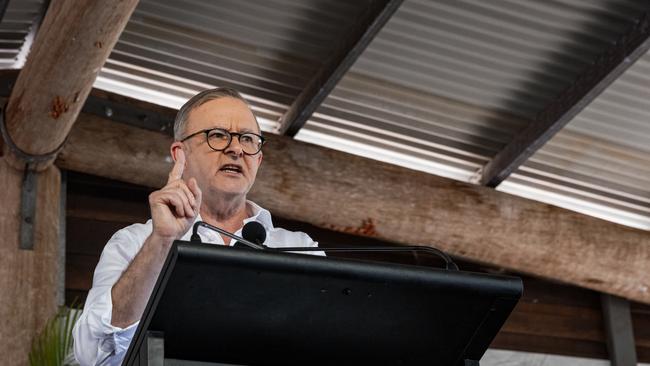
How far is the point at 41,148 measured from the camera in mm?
4188

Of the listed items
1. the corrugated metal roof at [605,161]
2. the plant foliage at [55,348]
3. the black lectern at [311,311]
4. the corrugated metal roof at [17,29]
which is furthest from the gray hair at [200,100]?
the corrugated metal roof at [605,161]

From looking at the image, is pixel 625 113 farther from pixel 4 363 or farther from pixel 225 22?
pixel 4 363

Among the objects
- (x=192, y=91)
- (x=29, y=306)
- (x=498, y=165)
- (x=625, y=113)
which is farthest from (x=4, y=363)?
(x=625, y=113)

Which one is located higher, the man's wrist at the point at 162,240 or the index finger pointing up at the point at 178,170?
the index finger pointing up at the point at 178,170

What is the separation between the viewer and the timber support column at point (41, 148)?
3.67 metres

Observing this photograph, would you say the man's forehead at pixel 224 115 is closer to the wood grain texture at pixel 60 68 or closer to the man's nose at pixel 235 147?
the man's nose at pixel 235 147

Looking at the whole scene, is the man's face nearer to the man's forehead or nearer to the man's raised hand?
the man's forehead

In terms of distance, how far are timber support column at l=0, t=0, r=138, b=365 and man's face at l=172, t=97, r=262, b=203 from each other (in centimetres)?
153

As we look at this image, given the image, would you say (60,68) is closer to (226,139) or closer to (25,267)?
(25,267)

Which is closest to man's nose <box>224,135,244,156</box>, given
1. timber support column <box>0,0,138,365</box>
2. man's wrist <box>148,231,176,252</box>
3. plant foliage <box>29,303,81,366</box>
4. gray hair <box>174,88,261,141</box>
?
gray hair <box>174,88,261,141</box>

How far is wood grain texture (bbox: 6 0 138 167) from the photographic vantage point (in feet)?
11.8

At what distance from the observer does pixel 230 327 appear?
4.67 feet

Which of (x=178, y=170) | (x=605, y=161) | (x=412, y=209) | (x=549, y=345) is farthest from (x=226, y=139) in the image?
(x=549, y=345)

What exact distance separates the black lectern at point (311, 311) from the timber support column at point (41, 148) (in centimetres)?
228
